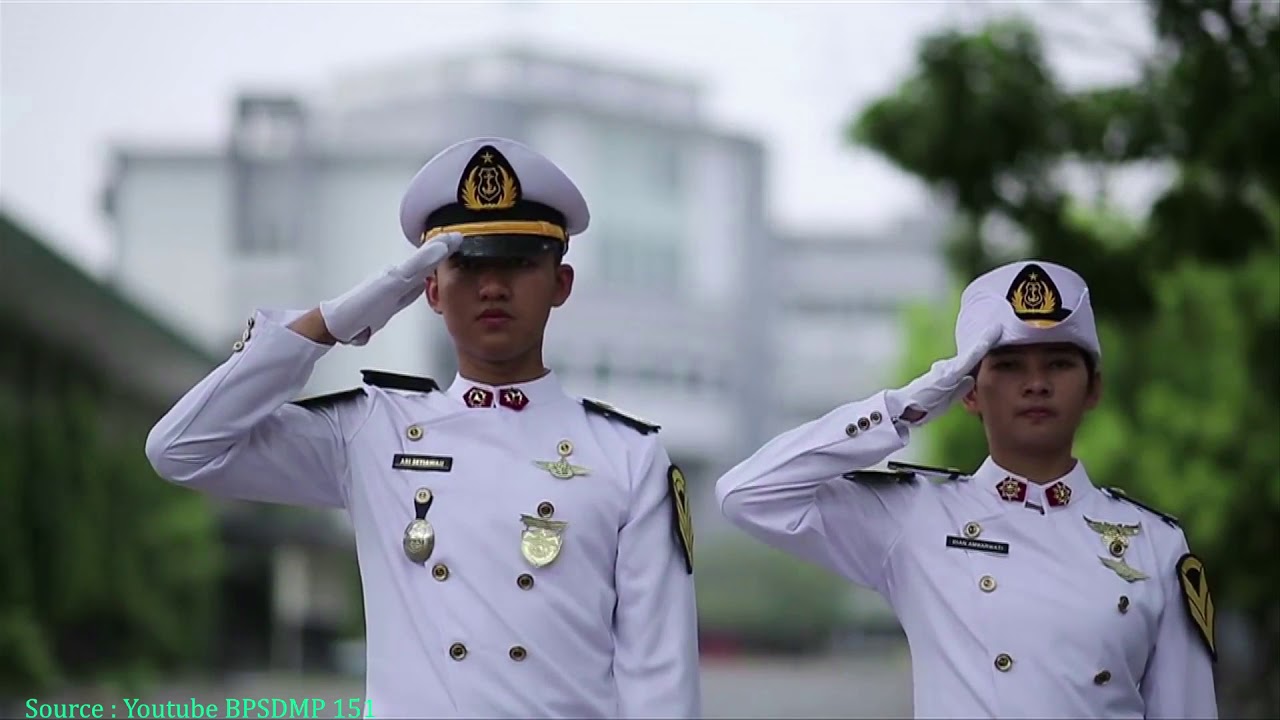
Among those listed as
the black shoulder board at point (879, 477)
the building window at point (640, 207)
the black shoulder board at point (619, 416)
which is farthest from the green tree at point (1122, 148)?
the building window at point (640, 207)

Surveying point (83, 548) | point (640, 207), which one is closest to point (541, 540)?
point (83, 548)

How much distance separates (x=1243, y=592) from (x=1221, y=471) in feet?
5.30

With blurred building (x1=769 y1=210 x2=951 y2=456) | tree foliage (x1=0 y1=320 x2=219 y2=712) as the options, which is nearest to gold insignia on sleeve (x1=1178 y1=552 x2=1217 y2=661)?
tree foliage (x1=0 y1=320 x2=219 y2=712)

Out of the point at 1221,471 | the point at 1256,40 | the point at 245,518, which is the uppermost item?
the point at 1256,40

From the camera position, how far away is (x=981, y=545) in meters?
4.41

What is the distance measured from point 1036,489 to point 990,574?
243mm

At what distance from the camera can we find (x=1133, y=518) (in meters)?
4.57

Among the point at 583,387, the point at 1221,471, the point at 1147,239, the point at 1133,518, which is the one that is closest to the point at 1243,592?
the point at 1221,471

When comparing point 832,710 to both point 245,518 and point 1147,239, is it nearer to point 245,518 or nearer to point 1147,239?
point 1147,239

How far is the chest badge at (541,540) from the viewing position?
396cm

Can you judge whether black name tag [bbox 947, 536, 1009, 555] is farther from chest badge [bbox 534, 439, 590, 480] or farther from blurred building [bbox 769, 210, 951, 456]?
blurred building [bbox 769, 210, 951, 456]

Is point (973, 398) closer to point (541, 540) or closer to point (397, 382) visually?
point (541, 540)

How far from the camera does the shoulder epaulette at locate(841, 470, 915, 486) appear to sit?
455 centimetres

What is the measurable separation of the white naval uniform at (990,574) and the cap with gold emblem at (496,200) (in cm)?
64
